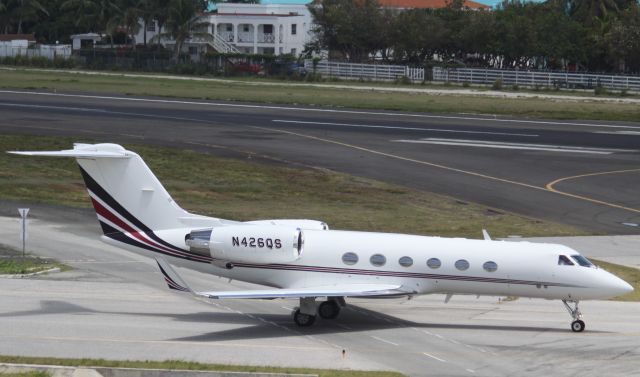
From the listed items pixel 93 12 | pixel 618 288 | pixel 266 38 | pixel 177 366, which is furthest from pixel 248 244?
pixel 93 12

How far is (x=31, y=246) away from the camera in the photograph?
120 feet

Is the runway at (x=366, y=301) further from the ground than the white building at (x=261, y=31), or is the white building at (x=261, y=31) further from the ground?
the white building at (x=261, y=31)

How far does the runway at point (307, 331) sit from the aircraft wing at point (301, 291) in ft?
3.12

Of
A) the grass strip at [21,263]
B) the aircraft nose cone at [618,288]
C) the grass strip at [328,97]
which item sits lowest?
the grass strip at [21,263]

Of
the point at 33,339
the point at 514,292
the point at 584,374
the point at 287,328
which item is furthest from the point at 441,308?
the point at 33,339

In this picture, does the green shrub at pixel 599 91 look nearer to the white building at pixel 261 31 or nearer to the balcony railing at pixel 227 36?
the white building at pixel 261 31

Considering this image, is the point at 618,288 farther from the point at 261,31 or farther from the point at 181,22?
the point at 261,31

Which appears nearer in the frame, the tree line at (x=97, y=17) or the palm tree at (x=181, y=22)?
the palm tree at (x=181, y=22)

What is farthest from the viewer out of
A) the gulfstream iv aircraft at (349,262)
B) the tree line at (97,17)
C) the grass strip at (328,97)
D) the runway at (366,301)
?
the tree line at (97,17)

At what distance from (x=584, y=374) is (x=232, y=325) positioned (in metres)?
8.77

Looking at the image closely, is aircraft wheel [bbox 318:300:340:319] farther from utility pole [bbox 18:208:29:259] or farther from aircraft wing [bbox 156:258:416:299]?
utility pole [bbox 18:208:29:259]

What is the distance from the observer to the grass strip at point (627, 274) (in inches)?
1236

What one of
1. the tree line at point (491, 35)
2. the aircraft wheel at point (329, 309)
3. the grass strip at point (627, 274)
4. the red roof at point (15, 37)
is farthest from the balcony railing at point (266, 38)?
the aircraft wheel at point (329, 309)

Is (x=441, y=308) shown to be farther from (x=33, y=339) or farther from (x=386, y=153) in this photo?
(x=386, y=153)
